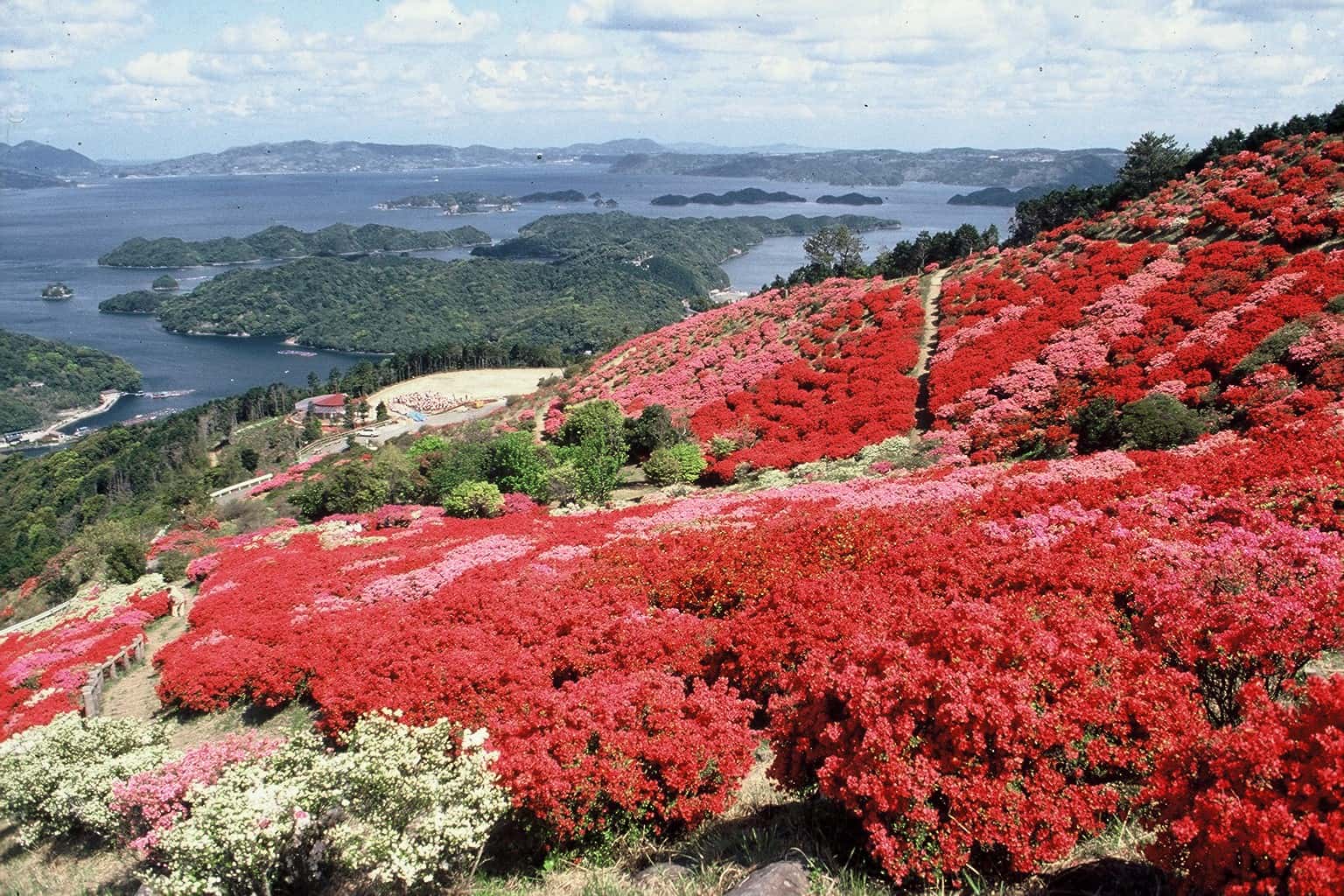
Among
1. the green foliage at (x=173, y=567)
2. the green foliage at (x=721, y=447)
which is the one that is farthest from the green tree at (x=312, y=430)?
the green foliage at (x=721, y=447)

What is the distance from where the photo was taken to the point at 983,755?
6.59 metres

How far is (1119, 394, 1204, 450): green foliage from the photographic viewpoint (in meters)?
19.4

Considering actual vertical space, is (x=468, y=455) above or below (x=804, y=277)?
below

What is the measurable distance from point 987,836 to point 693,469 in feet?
76.8

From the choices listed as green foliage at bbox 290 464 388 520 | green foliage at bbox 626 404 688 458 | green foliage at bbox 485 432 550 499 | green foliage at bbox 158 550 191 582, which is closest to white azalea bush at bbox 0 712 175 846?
green foliage at bbox 158 550 191 582

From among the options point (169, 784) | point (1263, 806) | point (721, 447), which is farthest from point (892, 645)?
point (721, 447)

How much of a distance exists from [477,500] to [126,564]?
12175mm

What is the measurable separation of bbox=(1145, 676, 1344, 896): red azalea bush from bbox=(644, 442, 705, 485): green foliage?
78.2 ft

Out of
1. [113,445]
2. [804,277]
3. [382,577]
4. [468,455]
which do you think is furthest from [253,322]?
[382,577]

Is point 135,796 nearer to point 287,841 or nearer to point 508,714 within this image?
point 287,841

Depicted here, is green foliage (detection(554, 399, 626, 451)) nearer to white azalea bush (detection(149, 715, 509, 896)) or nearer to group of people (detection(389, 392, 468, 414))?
white azalea bush (detection(149, 715, 509, 896))

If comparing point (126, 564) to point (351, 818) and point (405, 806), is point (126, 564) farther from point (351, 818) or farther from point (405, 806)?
point (405, 806)

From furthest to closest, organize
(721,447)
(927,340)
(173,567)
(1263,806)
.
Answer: (927,340)
(721,447)
(173,567)
(1263,806)

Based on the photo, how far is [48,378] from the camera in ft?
488
